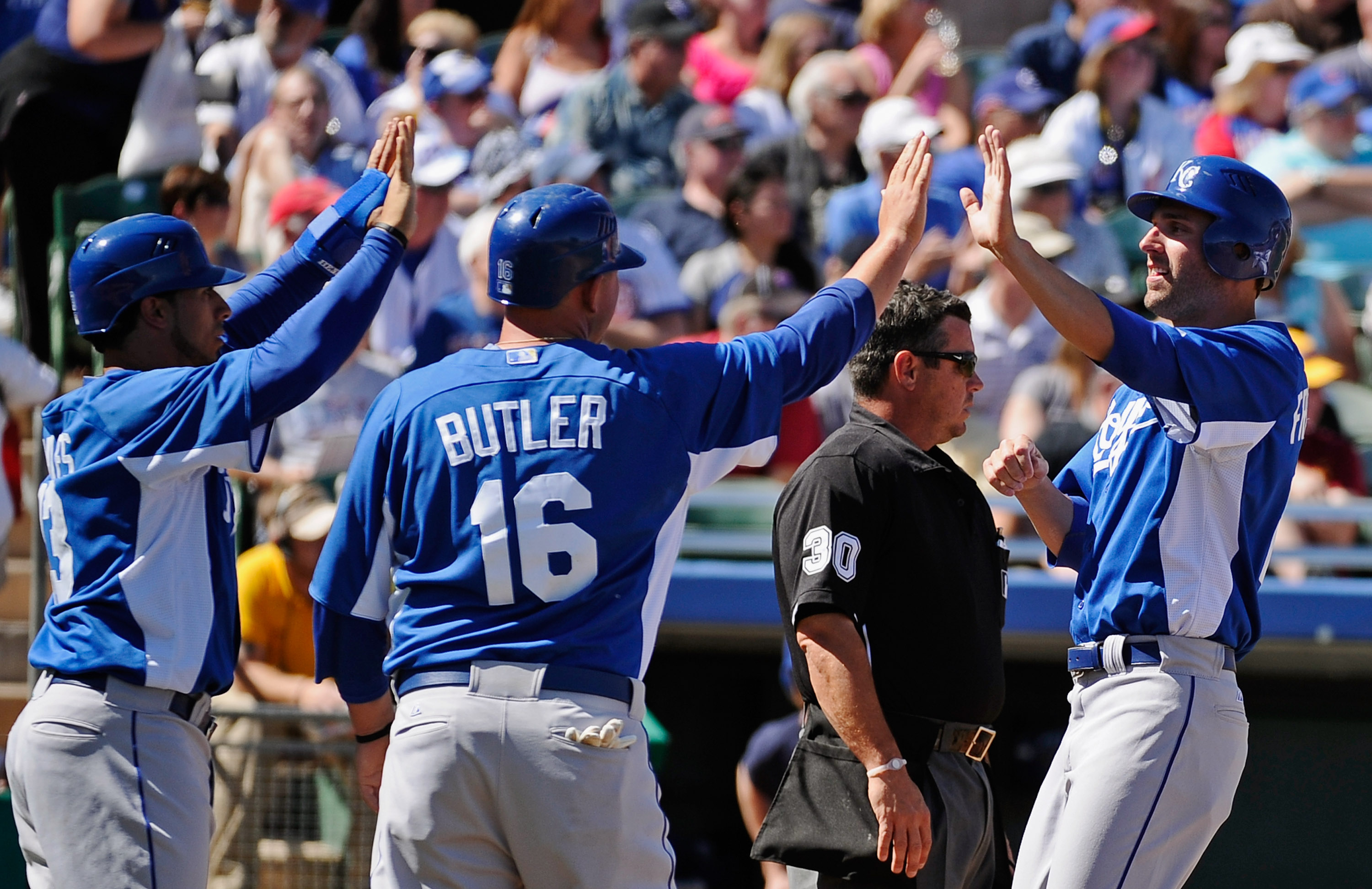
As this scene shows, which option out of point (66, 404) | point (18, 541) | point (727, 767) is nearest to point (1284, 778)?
point (727, 767)

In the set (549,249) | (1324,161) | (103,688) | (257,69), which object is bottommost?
(103,688)

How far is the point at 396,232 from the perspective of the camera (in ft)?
12.2

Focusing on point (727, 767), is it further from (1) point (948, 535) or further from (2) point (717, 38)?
(2) point (717, 38)

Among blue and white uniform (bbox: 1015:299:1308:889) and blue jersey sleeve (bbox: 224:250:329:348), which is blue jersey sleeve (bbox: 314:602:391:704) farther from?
blue and white uniform (bbox: 1015:299:1308:889)

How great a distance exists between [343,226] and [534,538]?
1266 millimetres

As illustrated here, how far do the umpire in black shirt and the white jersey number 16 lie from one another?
2.53ft

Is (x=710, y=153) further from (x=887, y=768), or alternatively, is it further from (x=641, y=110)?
(x=887, y=768)

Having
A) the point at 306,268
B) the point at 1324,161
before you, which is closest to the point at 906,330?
the point at 306,268

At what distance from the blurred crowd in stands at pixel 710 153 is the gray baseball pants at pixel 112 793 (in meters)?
2.35

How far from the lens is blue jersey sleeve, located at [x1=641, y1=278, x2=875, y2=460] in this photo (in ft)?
10.9

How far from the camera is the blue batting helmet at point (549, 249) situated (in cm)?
333

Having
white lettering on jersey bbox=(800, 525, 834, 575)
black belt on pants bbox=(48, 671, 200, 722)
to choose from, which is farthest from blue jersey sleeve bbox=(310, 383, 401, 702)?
white lettering on jersey bbox=(800, 525, 834, 575)

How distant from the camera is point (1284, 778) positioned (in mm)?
6488

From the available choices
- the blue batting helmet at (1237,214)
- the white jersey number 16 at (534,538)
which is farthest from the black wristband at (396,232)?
the blue batting helmet at (1237,214)
